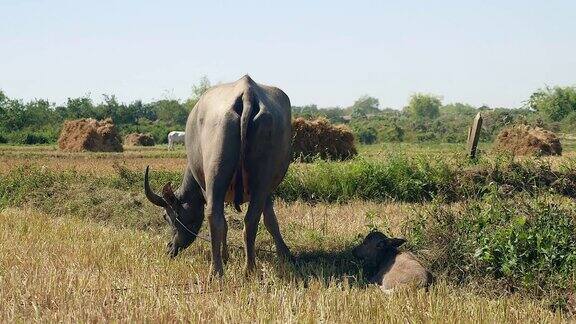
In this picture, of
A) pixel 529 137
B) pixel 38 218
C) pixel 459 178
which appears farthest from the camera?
pixel 529 137

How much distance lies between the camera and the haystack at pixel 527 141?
67.9 ft

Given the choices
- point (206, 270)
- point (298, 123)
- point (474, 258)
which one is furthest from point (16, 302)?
point (298, 123)

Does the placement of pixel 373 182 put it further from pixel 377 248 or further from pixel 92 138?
pixel 92 138

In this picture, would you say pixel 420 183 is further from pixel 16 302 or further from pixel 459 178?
pixel 16 302

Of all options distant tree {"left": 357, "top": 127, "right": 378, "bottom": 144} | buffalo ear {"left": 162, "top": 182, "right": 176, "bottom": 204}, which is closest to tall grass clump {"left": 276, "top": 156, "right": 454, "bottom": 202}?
buffalo ear {"left": 162, "top": 182, "right": 176, "bottom": 204}

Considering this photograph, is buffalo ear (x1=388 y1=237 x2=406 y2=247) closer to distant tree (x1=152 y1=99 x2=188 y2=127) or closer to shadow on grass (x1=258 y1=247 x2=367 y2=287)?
shadow on grass (x1=258 y1=247 x2=367 y2=287)

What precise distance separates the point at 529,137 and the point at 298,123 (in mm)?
6842

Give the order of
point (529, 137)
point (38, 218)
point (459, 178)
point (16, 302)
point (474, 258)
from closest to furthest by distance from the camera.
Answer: point (16, 302)
point (474, 258)
point (38, 218)
point (459, 178)
point (529, 137)

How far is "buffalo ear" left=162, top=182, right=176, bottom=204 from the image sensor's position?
7809 millimetres

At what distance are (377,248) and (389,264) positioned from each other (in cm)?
37

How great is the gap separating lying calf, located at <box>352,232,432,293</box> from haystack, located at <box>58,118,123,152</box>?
73.0 feet

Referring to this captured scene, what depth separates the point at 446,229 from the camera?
23.1 feet

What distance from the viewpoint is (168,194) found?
25.8 feet

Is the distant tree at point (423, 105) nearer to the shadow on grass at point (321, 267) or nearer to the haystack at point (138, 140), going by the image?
the haystack at point (138, 140)
